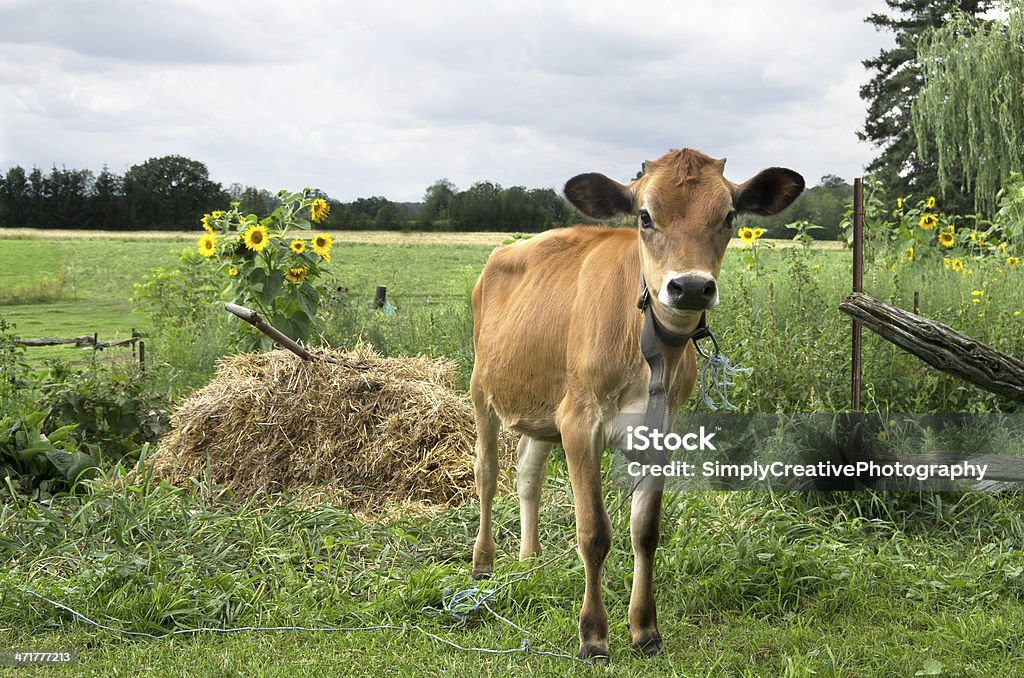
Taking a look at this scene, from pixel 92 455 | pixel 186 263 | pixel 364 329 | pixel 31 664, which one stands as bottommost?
pixel 31 664

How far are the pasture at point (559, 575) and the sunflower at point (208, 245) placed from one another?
7.50ft

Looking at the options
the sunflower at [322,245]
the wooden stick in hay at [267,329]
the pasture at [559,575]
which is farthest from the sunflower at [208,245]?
the pasture at [559,575]

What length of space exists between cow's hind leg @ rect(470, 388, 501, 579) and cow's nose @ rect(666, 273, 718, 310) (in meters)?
2.00

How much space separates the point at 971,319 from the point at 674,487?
10.9ft

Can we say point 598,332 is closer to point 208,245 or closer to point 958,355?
point 958,355

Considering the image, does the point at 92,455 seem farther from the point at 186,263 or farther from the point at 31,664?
the point at 186,263

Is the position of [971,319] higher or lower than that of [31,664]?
higher

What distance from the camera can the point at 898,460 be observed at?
5.79 meters

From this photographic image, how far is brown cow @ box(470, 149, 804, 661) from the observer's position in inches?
140

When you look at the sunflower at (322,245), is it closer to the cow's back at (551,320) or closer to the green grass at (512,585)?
the green grass at (512,585)

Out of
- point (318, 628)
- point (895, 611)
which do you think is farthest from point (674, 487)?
point (318, 628)

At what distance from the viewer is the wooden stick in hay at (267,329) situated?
605 cm

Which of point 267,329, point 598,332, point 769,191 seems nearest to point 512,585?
point 598,332

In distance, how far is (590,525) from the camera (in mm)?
3934
